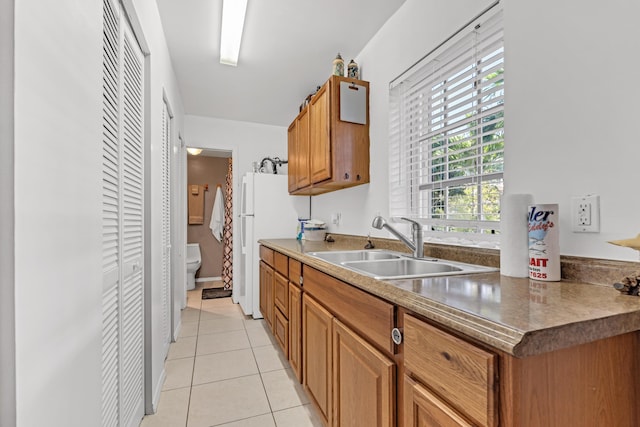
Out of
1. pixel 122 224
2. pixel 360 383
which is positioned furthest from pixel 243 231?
pixel 360 383

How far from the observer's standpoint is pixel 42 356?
2.06ft

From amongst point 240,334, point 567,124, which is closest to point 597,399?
point 567,124

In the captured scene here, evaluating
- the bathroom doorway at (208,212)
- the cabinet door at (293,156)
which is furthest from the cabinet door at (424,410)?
the bathroom doorway at (208,212)

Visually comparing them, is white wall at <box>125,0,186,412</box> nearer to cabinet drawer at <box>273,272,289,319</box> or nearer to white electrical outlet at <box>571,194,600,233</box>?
cabinet drawer at <box>273,272,289,319</box>

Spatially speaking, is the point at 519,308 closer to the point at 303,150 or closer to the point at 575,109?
the point at 575,109

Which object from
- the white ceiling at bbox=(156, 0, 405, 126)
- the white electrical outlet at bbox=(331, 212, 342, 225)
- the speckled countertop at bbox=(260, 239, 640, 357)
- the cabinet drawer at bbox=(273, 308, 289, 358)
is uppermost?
the white ceiling at bbox=(156, 0, 405, 126)

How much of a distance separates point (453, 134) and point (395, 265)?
0.74 m

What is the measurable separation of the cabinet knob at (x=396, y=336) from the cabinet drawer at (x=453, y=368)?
0.04m

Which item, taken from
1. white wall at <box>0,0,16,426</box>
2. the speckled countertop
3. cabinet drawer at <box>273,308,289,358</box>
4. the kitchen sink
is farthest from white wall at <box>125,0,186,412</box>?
the speckled countertop

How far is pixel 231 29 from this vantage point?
2113 millimetres

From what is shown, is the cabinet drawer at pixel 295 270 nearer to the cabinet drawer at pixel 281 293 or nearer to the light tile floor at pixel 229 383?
the cabinet drawer at pixel 281 293

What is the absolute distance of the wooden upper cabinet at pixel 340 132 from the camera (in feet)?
7.24

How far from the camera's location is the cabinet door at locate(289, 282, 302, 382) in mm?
1854

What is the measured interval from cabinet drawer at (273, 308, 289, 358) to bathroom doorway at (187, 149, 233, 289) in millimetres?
2837
